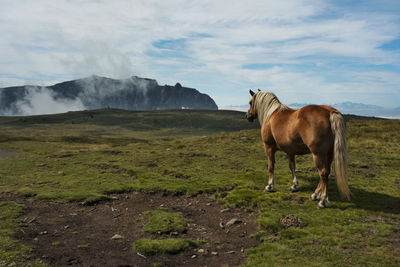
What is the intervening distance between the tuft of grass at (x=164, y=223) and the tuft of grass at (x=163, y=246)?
0.85 meters

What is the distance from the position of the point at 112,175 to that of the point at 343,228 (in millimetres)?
14588

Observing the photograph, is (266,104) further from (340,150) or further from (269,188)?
(340,150)

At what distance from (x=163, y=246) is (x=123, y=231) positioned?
2.28m

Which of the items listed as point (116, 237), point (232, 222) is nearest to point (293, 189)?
point (232, 222)

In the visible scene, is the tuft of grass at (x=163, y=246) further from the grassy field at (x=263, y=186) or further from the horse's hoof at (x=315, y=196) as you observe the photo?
the horse's hoof at (x=315, y=196)

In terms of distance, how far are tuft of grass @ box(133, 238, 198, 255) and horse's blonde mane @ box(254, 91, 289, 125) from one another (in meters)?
7.34

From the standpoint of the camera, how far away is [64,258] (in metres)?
7.83

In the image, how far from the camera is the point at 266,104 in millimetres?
13773

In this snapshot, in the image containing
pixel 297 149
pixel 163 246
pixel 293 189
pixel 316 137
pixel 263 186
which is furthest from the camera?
pixel 263 186

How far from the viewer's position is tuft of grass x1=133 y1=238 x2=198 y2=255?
816 cm

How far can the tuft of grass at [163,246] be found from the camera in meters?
8.16

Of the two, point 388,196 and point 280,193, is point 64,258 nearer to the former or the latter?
point 280,193

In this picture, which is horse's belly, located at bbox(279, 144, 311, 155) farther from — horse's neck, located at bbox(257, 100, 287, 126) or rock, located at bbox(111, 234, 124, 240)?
rock, located at bbox(111, 234, 124, 240)

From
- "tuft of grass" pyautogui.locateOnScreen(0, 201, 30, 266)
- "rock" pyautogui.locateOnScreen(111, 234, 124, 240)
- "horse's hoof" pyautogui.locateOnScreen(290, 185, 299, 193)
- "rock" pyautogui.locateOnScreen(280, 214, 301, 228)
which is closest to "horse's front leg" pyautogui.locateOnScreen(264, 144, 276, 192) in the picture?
"horse's hoof" pyautogui.locateOnScreen(290, 185, 299, 193)
